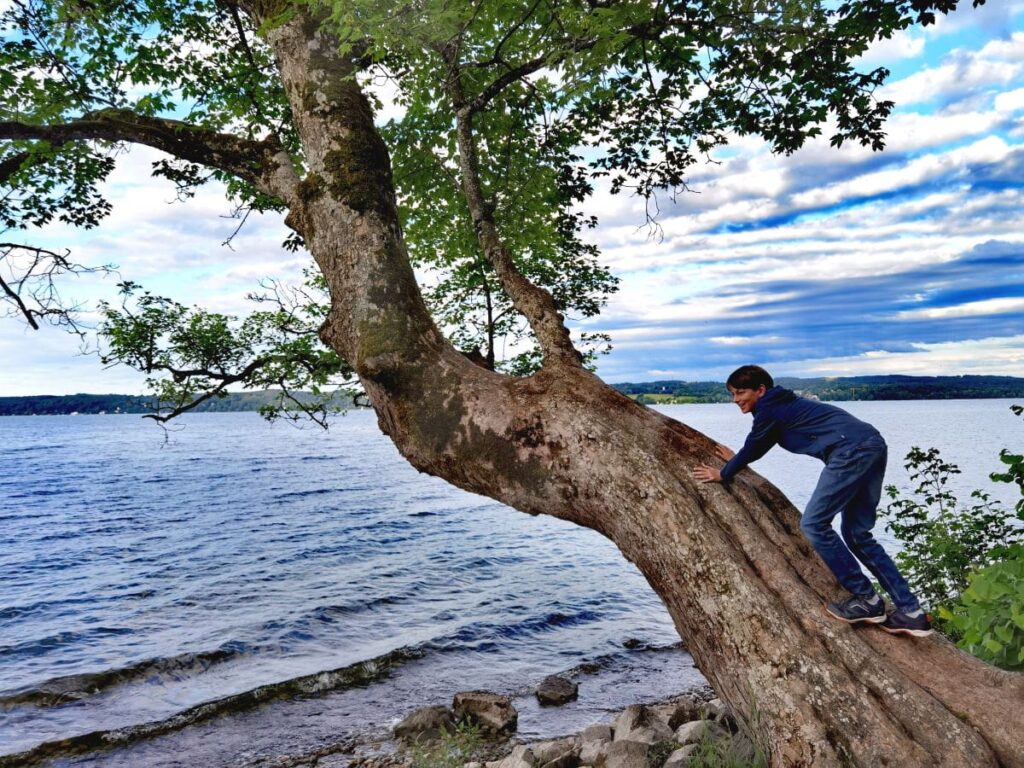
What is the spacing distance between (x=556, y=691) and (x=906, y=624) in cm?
790

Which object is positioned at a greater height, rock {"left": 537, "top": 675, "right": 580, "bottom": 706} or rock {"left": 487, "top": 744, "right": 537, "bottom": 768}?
rock {"left": 487, "top": 744, "right": 537, "bottom": 768}

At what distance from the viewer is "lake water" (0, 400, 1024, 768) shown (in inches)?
414

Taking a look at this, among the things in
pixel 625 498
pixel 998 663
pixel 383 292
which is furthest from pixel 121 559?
pixel 998 663

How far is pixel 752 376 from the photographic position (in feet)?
16.7

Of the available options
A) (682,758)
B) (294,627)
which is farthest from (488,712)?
(294,627)

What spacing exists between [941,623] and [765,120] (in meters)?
9.47

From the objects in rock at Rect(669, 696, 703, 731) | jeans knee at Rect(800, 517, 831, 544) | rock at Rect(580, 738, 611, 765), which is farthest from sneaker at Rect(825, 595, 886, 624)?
rock at Rect(669, 696, 703, 731)

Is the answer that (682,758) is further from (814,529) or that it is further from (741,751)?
(814,529)

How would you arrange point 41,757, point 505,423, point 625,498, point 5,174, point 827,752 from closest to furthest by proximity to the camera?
point 827,752 < point 625,498 < point 505,423 < point 5,174 < point 41,757

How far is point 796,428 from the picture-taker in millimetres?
4996

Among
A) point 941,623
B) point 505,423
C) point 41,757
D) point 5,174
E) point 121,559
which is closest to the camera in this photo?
point 505,423

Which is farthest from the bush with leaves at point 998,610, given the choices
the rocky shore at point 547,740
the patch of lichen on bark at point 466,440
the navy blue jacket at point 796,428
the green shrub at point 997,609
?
the patch of lichen on bark at point 466,440

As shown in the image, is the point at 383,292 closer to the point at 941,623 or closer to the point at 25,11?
the point at 25,11

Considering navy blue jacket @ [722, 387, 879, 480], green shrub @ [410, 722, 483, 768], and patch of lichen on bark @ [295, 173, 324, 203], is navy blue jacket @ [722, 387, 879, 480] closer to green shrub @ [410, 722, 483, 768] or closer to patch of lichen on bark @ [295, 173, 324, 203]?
patch of lichen on bark @ [295, 173, 324, 203]
